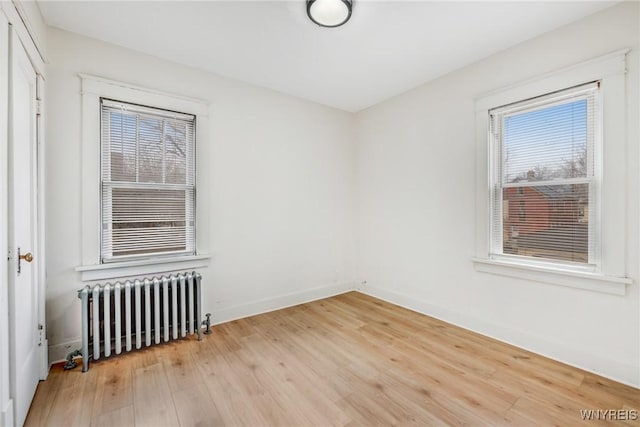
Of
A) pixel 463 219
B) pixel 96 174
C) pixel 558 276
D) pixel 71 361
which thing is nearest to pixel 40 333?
pixel 71 361

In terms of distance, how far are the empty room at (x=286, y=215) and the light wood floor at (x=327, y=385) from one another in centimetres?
2

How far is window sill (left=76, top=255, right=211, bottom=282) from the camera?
8.08ft

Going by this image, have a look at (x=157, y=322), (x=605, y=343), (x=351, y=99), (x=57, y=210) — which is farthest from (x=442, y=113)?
(x=57, y=210)

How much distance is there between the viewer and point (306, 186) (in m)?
3.91

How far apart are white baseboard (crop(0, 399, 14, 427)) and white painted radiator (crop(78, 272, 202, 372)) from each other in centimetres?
71

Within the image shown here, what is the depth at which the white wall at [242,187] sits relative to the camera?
7.77 feet

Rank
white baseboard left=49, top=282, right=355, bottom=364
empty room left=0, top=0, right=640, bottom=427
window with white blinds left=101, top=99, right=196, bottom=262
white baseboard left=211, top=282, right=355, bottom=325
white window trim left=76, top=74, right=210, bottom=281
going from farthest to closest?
white baseboard left=211, top=282, right=355, bottom=325
window with white blinds left=101, top=99, right=196, bottom=262
white window trim left=76, top=74, right=210, bottom=281
white baseboard left=49, top=282, right=355, bottom=364
empty room left=0, top=0, right=640, bottom=427

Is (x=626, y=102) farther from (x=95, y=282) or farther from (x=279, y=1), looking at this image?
(x=95, y=282)

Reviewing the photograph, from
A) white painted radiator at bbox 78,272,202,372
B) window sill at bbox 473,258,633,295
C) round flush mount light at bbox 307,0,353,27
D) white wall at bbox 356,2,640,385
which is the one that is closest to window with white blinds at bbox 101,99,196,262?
white painted radiator at bbox 78,272,202,372

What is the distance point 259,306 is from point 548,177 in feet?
10.8

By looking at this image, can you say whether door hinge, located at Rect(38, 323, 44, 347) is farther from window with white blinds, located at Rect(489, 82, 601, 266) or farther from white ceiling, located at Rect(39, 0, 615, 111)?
window with white blinds, located at Rect(489, 82, 601, 266)

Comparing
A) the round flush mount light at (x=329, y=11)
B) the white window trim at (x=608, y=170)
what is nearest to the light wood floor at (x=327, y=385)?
the white window trim at (x=608, y=170)

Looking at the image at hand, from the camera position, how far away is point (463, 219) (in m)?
3.06

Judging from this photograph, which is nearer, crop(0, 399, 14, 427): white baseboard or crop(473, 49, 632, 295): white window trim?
crop(0, 399, 14, 427): white baseboard
